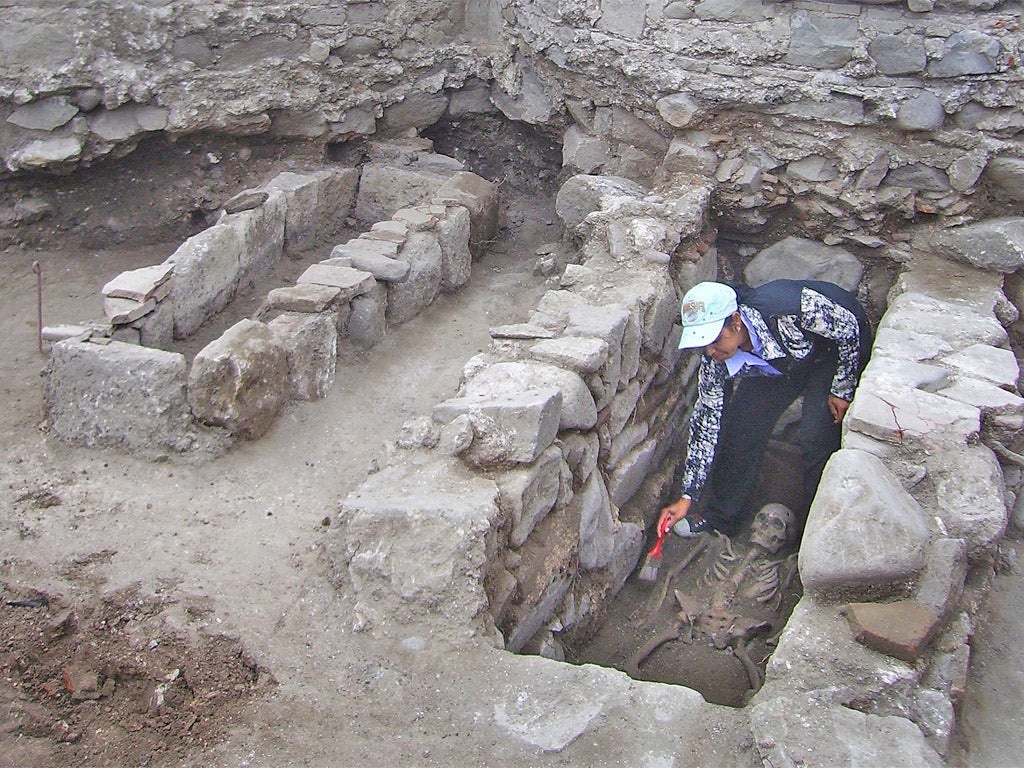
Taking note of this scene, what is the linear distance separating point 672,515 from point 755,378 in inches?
32.1

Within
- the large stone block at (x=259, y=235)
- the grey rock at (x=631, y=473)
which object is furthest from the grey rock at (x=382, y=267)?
the grey rock at (x=631, y=473)

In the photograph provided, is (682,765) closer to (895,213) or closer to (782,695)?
(782,695)

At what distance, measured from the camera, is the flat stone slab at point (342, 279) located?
507 centimetres

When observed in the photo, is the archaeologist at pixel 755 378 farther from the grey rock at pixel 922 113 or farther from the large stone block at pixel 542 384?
the grey rock at pixel 922 113

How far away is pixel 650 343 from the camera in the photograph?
5176 millimetres

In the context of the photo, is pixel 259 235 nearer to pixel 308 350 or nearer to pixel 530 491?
pixel 308 350

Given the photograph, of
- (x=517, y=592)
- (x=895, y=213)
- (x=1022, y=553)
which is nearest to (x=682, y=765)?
(x=517, y=592)

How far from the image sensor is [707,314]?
4.58 metres

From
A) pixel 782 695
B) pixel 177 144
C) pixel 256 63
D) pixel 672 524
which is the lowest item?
pixel 672 524

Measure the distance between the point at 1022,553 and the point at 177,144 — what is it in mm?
5167

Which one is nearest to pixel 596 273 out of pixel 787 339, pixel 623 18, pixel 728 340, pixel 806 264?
pixel 728 340

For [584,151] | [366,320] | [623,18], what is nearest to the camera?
[366,320]

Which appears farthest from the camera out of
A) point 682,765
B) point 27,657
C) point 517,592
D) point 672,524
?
point 672,524

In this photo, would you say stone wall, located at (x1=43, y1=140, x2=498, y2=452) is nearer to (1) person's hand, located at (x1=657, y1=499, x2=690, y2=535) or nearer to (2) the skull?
(1) person's hand, located at (x1=657, y1=499, x2=690, y2=535)
